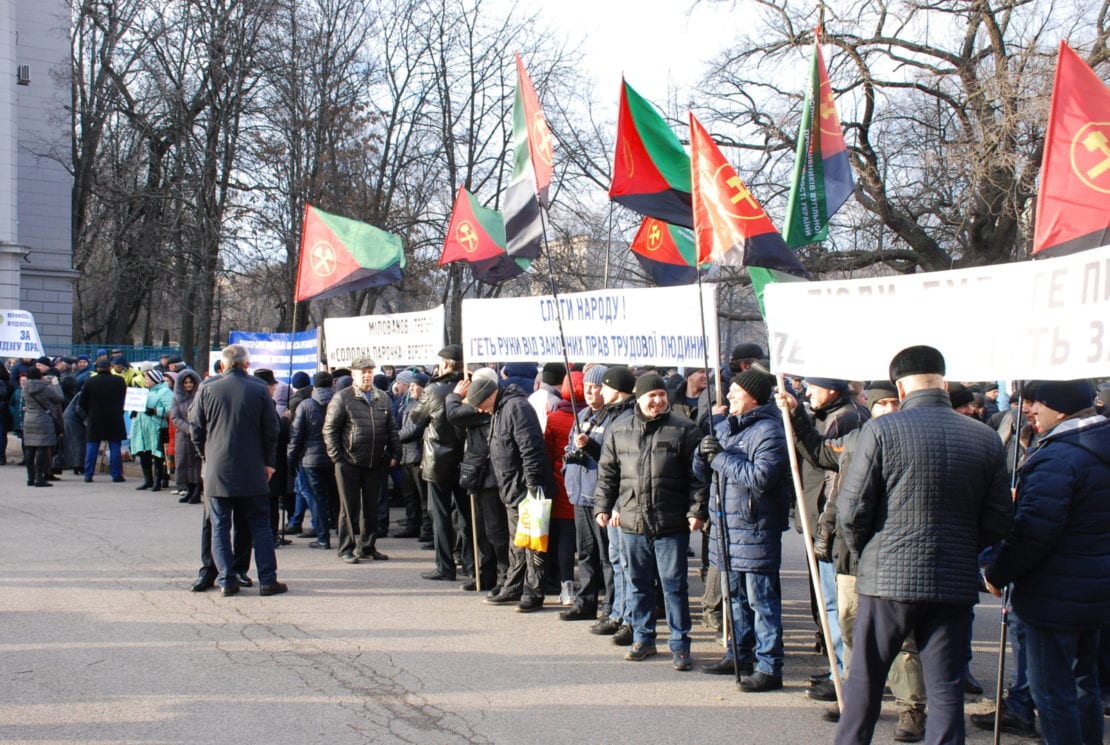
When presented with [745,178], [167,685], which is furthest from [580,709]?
[745,178]

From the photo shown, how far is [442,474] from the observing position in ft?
29.1

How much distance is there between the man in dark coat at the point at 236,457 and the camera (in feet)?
27.0

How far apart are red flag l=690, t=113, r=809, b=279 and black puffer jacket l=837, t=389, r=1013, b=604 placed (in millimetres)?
1897

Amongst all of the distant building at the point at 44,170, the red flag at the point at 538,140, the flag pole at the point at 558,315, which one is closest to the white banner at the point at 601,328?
the flag pole at the point at 558,315

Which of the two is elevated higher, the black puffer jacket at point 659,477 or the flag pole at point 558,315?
the flag pole at point 558,315

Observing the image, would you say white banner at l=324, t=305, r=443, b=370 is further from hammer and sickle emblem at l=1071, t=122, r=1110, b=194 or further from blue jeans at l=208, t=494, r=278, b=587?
hammer and sickle emblem at l=1071, t=122, r=1110, b=194

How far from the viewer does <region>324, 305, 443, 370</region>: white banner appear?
10.0 metres

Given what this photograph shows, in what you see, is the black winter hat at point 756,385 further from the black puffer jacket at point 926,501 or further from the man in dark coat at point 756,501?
the black puffer jacket at point 926,501

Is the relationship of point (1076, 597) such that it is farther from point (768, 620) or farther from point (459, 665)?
point (459, 665)

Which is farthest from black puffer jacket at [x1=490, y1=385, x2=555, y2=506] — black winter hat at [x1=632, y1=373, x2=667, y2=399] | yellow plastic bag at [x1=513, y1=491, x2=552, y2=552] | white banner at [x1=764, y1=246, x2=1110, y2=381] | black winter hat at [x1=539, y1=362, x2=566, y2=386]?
white banner at [x1=764, y1=246, x2=1110, y2=381]

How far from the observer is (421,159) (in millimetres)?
30578

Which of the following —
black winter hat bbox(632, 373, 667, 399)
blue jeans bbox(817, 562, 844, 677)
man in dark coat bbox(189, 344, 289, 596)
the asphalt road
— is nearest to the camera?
the asphalt road

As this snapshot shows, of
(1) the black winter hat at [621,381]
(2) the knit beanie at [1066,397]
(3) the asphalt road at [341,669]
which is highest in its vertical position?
(1) the black winter hat at [621,381]

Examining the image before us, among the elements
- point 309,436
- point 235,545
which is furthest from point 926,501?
point 309,436
